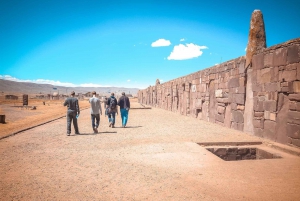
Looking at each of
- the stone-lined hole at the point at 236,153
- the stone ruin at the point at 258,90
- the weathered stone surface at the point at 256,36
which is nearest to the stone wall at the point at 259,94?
the stone ruin at the point at 258,90

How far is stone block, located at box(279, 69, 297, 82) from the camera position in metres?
5.55

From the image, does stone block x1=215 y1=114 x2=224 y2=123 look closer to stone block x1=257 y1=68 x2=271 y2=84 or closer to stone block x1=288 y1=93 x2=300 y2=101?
stone block x1=257 y1=68 x2=271 y2=84

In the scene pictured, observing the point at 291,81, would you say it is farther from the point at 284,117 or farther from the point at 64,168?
the point at 64,168

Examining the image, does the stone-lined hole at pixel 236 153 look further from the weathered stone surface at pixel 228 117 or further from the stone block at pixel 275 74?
the weathered stone surface at pixel 228 117

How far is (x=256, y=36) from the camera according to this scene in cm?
766

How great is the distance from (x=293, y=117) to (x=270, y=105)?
1064 millimetres

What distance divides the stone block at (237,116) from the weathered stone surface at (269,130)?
142 centimetres

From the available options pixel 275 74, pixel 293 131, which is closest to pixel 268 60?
pixel 275 74

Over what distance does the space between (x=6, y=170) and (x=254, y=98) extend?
25.9 ft

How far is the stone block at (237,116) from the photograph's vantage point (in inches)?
324

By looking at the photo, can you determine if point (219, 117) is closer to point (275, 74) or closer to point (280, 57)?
point (275, 74)

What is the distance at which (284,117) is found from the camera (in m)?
5.89

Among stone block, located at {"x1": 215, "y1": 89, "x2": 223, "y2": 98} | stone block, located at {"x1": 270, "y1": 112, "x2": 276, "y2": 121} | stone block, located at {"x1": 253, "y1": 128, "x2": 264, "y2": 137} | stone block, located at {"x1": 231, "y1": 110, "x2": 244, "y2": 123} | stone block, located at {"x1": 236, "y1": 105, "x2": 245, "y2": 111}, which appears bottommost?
stone block, located at {"x1": 253, "y1": 128, "x2": 264, "y2": 137}

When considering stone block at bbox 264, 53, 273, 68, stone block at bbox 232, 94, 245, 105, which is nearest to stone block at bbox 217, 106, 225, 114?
stone block at bbox 232, 94, 245, 105
